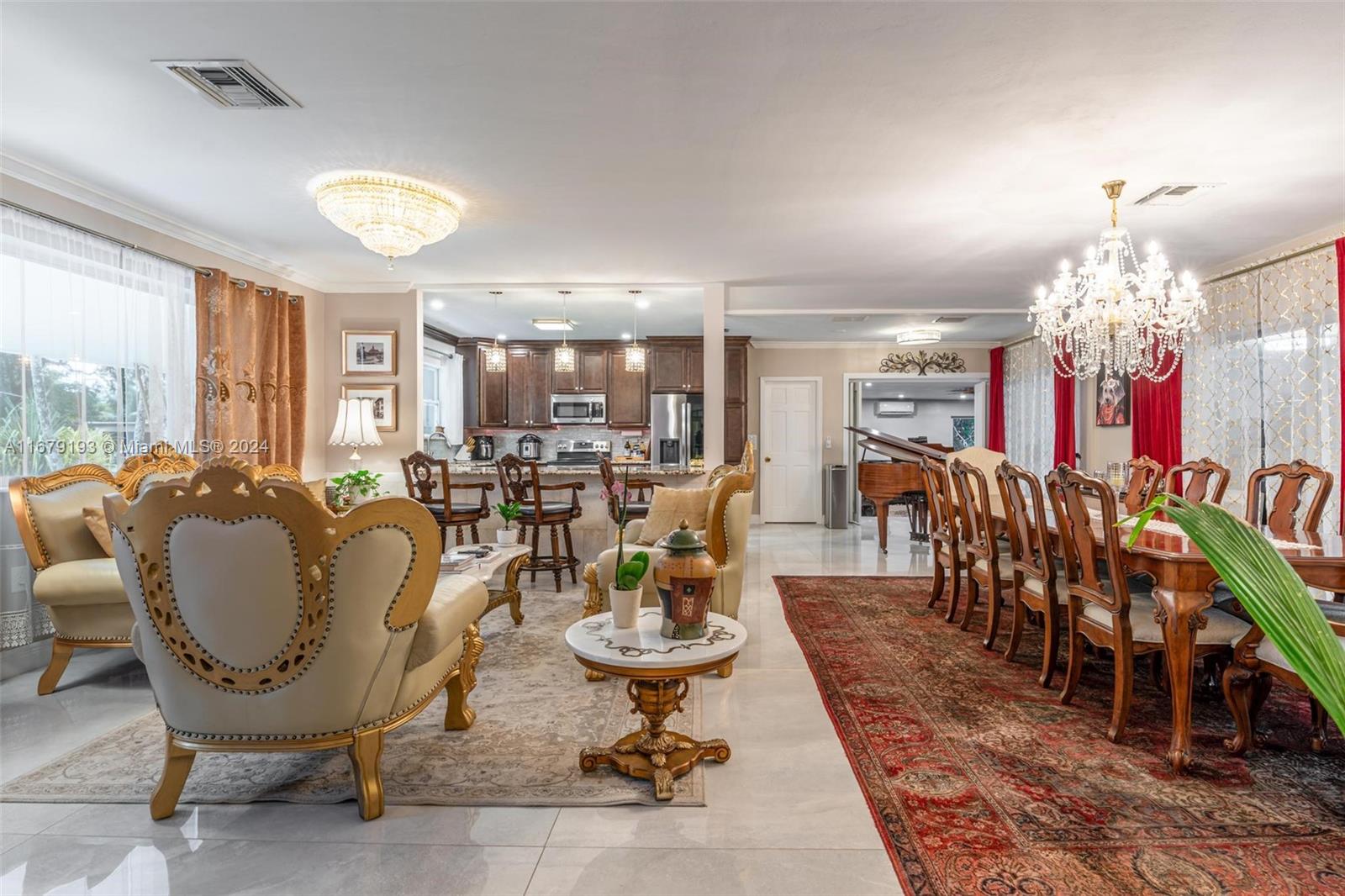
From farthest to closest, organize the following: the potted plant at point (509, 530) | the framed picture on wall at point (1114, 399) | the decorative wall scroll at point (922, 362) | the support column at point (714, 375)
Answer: the decorative wall scroll at point (922, 362) < the framed picture on wall at point (1114, 399) < the support column at point (714, 375) < the potted plant at point (509, 530)

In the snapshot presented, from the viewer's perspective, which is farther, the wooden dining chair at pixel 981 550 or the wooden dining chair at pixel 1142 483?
the wooden dining chair at pixel 1142 483

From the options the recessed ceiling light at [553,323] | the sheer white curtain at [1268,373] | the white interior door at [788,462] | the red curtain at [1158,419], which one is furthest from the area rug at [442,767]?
the white interior door at [788,462]

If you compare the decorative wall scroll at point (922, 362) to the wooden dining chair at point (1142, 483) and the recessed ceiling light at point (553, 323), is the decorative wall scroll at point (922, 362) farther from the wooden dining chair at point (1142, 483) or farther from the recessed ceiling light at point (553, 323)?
the wooden dining chair at point (1142, 483)

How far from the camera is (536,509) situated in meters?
4.76

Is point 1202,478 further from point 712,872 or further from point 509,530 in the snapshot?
point 509,530

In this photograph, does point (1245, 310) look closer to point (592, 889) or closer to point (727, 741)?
point (727, 741)

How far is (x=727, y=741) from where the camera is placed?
2.39m

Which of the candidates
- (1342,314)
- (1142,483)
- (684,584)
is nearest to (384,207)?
(684,584)

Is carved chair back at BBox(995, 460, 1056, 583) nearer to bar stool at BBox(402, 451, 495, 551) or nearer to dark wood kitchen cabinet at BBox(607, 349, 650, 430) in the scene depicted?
bar stool at BBox(402, 451, 495, 551)

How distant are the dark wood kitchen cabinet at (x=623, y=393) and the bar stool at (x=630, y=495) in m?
2.57

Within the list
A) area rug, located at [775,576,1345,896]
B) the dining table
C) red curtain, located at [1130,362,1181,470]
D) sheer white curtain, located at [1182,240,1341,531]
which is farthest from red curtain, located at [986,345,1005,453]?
the dining table

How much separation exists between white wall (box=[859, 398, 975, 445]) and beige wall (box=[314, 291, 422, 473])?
1036 centimetres

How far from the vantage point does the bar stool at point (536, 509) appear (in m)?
4.73

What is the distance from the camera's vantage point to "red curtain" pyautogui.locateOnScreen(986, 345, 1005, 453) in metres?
8.45
